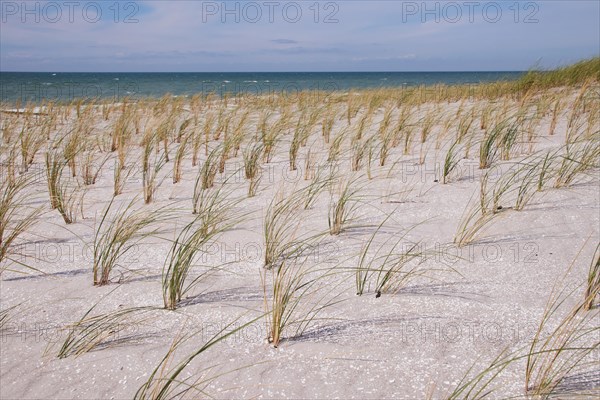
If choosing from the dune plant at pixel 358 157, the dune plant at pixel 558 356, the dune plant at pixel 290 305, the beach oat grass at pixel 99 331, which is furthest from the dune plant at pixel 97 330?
the dune plant at pixel 358 157

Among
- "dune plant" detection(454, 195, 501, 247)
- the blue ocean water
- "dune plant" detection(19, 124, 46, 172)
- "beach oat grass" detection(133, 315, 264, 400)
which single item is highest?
the blue ocean water

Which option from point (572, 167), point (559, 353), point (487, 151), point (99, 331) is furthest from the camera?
point (487, 151)

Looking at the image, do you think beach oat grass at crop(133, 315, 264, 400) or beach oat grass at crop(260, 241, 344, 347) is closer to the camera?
beach oat grass at crop(133, 315, 264, 400)

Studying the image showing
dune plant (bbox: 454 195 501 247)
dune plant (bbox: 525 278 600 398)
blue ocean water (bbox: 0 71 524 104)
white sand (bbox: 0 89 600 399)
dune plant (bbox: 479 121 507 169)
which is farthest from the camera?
blue ocean water (bbox: 0 71 524 104)

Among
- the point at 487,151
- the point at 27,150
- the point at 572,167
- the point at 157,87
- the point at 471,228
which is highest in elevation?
the point at 157,87

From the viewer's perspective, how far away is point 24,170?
183 inches

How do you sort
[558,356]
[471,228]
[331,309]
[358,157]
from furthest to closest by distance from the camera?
1. [358,157]
2. [471,228]
3. [331,309]
4. [558,356]

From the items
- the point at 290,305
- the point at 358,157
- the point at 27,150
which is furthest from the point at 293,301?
the point at 27,150

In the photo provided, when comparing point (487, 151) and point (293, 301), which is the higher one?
point (487, 151)

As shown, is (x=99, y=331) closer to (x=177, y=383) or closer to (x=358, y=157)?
(x=177, y=383)

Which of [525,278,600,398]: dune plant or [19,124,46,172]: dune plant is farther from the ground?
[19,124,46,172]: dune plant

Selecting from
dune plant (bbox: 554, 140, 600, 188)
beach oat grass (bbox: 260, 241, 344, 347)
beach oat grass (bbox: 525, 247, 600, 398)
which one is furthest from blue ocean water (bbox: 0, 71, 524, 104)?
beach oat grass (bbox: 525, 247, 600, 398)

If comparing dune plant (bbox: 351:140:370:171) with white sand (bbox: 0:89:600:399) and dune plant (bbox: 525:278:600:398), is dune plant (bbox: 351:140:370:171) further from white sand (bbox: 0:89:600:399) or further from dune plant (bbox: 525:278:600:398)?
dune plant (bbox: 525:278:600:398)

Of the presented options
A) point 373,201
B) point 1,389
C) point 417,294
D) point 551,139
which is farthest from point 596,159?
point 1,389
